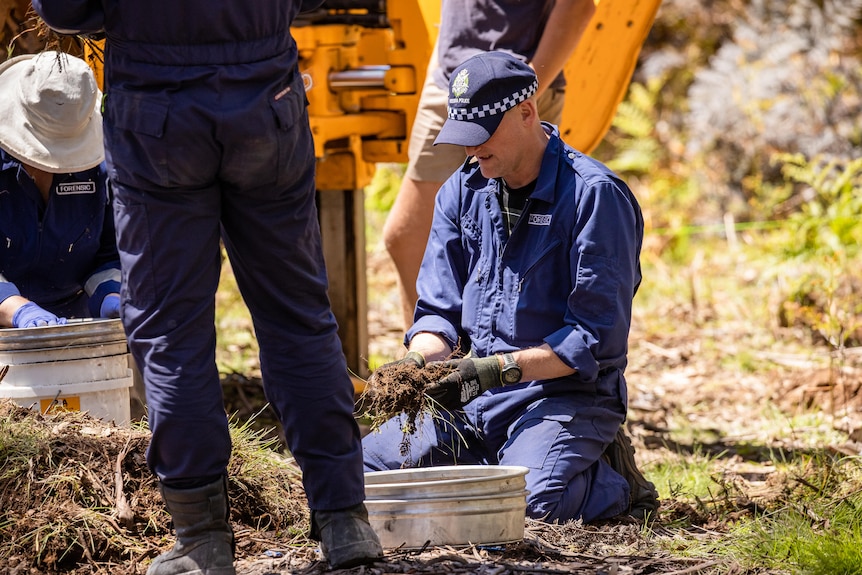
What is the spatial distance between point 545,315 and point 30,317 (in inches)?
74.4

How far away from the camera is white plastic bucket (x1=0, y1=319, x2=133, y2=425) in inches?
155

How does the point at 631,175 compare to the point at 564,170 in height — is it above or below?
below

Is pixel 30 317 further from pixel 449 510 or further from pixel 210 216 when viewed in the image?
pixel 449 510

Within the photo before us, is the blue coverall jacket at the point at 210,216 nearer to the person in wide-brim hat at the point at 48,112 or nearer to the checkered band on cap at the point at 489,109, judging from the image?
the checkered band on cap at the point at 489,109

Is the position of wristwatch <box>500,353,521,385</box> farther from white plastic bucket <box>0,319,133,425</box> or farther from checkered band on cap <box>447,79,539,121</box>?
Answer: white plastic bucket <box>0,319,133,425</box>

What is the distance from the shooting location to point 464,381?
3.72 meters

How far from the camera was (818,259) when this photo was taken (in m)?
7.67

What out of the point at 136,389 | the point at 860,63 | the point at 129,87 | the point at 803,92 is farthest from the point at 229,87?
the point at 860,63

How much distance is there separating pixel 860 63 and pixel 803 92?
989mm

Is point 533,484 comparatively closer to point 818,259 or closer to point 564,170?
point 564,170

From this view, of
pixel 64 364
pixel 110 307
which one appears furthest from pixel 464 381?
pixel 110 307

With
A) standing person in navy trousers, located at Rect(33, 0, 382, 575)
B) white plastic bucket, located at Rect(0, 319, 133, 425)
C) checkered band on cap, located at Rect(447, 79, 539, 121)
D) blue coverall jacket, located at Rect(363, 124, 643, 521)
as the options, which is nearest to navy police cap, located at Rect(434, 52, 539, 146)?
checkered band on cap, located at Rect(447, 79, 539, 121)

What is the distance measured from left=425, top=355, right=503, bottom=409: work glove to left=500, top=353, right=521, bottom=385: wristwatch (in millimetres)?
15

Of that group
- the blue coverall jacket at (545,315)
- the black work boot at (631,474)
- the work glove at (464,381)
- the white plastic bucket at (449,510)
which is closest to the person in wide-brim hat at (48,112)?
the blue coverall jacket at (545,315)
